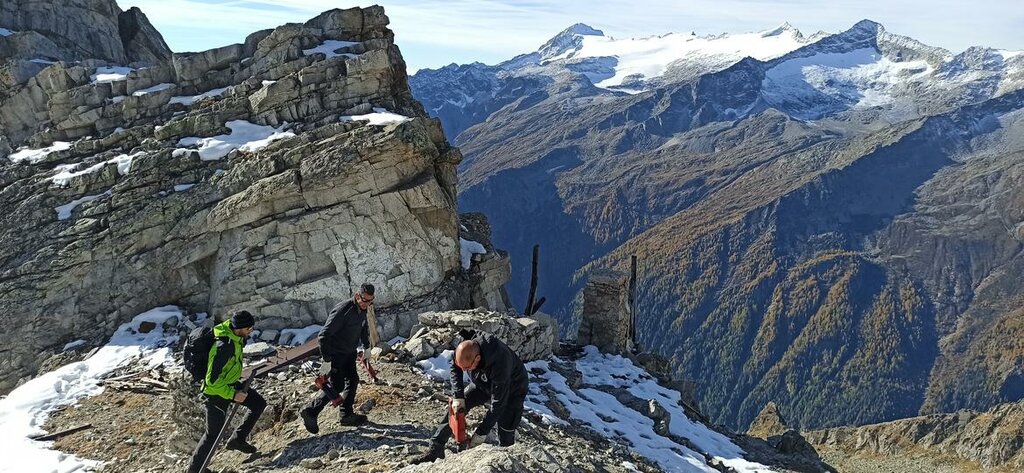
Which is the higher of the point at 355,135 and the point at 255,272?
the point at 355,135

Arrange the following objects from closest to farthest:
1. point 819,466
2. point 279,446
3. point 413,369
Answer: point 279,446
point 413,369
point 819,466

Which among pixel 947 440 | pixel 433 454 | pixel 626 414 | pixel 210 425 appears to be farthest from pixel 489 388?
pixel 947 440

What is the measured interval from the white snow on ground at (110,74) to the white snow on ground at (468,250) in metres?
14.9

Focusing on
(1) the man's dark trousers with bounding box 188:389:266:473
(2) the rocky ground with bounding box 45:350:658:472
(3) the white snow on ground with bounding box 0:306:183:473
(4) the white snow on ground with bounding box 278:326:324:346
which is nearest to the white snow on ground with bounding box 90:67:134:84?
(3) the white snow on ground with bounding box 0:306:183:473

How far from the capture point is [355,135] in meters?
24.8

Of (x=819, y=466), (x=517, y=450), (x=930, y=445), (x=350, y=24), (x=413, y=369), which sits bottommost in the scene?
(x=930, y=445)

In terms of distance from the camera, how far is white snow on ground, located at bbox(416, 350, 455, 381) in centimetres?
1764

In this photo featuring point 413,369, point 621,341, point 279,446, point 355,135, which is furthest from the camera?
point 621,341

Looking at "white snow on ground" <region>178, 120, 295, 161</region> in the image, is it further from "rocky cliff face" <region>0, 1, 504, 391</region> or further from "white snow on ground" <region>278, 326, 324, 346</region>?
"white snow on ground" <region>278, 326, 324, 346</region>

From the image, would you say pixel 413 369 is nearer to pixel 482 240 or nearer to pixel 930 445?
pixel 482 240

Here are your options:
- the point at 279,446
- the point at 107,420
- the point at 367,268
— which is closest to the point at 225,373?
the point at 279,446

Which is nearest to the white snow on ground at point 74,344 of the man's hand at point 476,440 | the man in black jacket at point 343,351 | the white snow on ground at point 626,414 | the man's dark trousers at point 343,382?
the white snow on ground at point 626,414

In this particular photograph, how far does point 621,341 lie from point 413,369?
41.4 ft

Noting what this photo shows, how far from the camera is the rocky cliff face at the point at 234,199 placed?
A: 24.2 m
